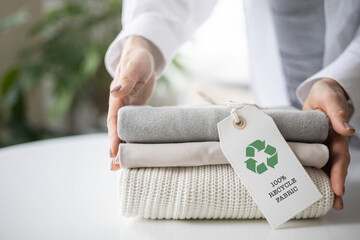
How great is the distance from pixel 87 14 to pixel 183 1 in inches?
66.2

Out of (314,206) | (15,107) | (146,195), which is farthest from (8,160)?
(15,107)

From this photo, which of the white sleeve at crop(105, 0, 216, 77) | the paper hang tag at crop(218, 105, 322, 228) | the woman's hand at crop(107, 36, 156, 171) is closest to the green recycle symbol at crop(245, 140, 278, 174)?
the paper hang tag at crop(218, 105, 322, 228)

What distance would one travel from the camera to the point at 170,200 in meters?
0.54

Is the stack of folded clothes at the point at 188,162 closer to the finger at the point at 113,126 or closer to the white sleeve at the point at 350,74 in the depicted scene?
the finger at the point at 113,126

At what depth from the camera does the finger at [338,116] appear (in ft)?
1.80

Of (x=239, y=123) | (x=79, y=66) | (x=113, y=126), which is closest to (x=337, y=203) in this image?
(x=239, y=123)

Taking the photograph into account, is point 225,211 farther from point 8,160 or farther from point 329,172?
point 8,160

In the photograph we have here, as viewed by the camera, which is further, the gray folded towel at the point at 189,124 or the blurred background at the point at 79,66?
the blurred background at the point at 79,66

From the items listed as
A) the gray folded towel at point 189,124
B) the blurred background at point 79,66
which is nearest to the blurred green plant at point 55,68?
the blurred background at point 79,66

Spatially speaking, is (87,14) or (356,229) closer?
(356,229)

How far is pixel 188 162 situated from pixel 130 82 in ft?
0.55

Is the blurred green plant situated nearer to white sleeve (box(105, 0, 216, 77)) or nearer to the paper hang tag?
white sleeve (box(105, 0, 216, 77))

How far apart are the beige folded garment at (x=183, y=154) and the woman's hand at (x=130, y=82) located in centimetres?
4

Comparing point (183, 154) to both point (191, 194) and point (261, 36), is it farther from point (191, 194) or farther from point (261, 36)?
point (261, 36)
